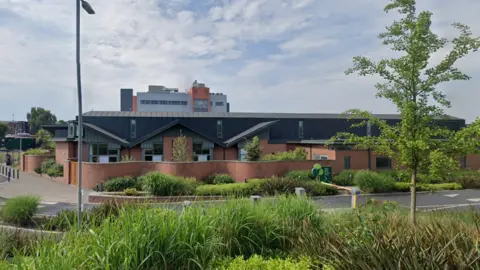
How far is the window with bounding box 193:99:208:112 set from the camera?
9838 cm

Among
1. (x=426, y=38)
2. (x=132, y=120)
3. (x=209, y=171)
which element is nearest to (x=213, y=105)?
(x=132, y=120)

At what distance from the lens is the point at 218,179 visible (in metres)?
21.3

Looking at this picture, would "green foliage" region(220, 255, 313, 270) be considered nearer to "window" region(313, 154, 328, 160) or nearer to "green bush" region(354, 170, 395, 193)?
"green bush" region(354, 170, 395, 193)

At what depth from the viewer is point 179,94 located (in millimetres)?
98312

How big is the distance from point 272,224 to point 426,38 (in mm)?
5197

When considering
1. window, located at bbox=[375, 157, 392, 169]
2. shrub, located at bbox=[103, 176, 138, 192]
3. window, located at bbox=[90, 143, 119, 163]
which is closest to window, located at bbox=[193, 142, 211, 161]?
window, located at bbox=[90, 143, 119, 163]

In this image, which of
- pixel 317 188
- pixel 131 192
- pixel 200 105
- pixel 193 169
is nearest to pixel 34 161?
pixel 131 192

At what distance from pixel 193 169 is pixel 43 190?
10.3 metres

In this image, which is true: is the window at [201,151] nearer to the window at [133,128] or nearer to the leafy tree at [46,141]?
the window at [133,128]

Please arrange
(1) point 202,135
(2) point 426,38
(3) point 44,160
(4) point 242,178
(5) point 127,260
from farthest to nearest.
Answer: (3) point 44,160 → (1) point 202,135 → (4) point 242,178 → (2) point 426,38 → (5) point 127,260

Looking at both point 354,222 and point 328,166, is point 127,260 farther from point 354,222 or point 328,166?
point 328,166

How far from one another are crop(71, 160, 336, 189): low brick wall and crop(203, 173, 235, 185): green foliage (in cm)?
41

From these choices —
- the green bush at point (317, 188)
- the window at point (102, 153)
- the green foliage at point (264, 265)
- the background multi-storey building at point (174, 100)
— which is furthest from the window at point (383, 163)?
the background multi-storey building at point (174, 100)

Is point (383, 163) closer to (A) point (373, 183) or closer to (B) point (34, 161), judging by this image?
(A) point (373, 183)
